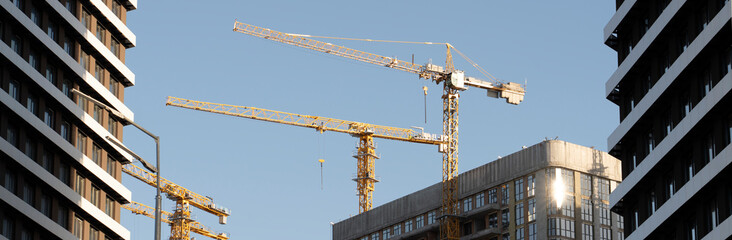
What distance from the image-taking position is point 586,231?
18688 centimetres

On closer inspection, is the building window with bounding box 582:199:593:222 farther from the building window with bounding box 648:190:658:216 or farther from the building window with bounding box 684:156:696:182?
the building window with bounding box 684:156:696:182

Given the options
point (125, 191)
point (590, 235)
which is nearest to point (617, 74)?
point (125, 191)

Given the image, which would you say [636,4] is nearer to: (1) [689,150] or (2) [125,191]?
(1) [689,150]

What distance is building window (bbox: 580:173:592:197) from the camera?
190 m

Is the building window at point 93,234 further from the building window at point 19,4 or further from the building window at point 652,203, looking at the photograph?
the building window at point 652,203

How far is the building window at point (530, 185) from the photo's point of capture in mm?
190250

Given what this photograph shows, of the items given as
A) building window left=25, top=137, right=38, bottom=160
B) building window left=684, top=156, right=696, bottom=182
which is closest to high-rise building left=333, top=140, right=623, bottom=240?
building window left=684, top=156, right=696, bottom=182

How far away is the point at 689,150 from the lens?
103 meters

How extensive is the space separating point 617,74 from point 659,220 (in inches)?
616

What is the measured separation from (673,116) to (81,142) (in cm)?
4304

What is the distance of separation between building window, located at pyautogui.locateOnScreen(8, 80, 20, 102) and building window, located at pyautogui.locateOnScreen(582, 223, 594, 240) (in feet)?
303

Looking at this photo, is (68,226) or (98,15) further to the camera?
(98,15)

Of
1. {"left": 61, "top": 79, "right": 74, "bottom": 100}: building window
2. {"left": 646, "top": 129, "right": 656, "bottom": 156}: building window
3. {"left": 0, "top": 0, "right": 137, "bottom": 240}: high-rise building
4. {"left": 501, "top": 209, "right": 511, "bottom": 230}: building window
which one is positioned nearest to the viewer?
{"left": 0, "top": 0, "right": 137, "bottom": 240}: high-rise building

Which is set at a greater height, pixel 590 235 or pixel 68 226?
pixel 590 235
